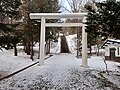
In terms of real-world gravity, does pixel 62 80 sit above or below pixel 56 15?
below

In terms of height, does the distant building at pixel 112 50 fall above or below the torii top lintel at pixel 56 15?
below

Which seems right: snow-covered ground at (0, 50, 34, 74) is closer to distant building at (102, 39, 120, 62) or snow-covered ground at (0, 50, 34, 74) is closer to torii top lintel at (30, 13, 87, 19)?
torii top lintel at (30, 13, 87, 19)

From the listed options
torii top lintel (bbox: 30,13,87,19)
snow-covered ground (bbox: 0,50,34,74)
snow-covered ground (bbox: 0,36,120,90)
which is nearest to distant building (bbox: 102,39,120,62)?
torii top lintel (bbox: 30,13,87,19)

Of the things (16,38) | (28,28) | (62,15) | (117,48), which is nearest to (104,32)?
(16,38)

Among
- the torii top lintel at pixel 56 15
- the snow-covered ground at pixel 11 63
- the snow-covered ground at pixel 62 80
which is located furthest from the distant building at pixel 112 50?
the snow-covered ground at pixel 62 80

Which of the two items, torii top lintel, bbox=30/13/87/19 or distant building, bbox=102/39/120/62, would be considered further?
distant building, bbox=102/39/120/62

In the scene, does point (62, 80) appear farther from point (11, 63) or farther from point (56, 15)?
point (56, 15)

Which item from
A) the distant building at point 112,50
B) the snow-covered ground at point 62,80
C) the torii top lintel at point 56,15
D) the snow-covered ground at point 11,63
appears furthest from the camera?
the distant building at point 112,50

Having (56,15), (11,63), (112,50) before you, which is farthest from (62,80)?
(112,50)

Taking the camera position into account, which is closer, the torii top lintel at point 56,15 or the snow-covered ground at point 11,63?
the snow-covered ground at point 11,63

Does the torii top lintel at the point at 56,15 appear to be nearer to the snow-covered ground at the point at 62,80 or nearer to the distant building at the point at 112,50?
the snow-covered ground at the point at 62,80

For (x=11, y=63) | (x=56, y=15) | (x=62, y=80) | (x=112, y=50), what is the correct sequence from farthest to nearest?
(x=112, y=50) < (x=56, y=15) < (x=11, y=63) < (x=62, y=80)

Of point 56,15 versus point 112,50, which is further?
point 112,50

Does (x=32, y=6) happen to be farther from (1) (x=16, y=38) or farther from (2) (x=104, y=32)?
(2) (x=104, y=32)
